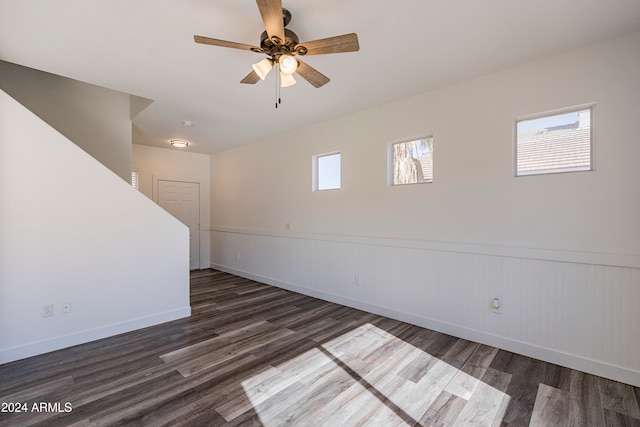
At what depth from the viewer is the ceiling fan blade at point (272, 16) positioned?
5.24 feet

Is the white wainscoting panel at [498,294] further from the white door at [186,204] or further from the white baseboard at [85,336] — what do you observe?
the white door at [186,204]

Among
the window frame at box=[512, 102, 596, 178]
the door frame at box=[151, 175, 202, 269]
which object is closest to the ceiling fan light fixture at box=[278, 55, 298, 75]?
the window frame at box=[512, 102, 596, 178]

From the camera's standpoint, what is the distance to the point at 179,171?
631 cm

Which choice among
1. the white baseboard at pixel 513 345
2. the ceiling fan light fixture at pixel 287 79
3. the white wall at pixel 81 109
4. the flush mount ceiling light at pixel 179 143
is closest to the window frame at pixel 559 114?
the white baseboard at pixel 513 345

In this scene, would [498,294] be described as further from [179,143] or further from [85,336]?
[179,143]

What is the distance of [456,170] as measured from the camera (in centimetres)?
307

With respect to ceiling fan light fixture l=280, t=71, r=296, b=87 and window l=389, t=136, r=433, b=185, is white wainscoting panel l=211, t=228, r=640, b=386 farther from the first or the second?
ceiling fan light fixture l=280, t=71, r=296, b=87

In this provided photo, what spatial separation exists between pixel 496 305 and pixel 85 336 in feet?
13.3

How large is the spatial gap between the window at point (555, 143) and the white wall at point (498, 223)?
95mm

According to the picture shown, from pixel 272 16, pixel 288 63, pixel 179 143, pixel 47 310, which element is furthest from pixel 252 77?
pixel 179 143

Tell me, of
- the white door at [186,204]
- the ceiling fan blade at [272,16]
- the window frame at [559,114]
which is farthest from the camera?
the white door at [186,204]

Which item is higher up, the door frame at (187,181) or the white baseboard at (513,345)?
the door frame at (187,181)

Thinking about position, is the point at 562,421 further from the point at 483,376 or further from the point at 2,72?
the point at 2,72

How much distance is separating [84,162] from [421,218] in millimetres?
3574
